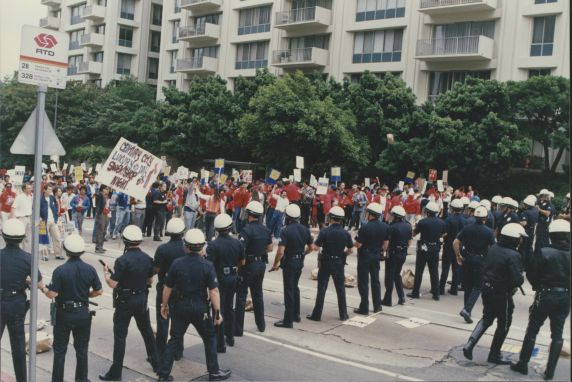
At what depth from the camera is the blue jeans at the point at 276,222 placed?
64.7 ft

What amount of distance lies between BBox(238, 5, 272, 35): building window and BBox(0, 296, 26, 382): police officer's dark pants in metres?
38.4

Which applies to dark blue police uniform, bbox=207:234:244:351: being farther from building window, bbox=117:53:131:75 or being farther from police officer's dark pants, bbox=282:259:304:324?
building window, bbox=117:53:131:75

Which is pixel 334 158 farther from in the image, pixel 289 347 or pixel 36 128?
pixel 36 128

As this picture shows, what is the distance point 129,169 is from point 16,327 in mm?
5542

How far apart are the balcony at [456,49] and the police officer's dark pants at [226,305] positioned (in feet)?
86.0

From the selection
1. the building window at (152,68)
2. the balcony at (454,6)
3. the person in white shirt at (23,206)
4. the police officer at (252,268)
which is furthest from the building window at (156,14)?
the police officer at (252,268)

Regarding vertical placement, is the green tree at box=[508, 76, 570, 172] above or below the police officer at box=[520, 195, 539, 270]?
above

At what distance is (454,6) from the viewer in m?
31.5

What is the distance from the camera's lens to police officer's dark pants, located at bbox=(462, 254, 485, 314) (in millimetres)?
9867

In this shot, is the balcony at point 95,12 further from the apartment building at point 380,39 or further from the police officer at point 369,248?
the police officer at point 369,248

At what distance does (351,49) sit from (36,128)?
33.4m

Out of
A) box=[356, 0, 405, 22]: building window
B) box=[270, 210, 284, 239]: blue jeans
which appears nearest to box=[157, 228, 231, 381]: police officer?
box=[270, 210, 284, 239]: blue jeans

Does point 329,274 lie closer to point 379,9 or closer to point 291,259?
point 291,259

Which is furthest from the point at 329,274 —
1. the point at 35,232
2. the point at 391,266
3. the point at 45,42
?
the point at 45,42
